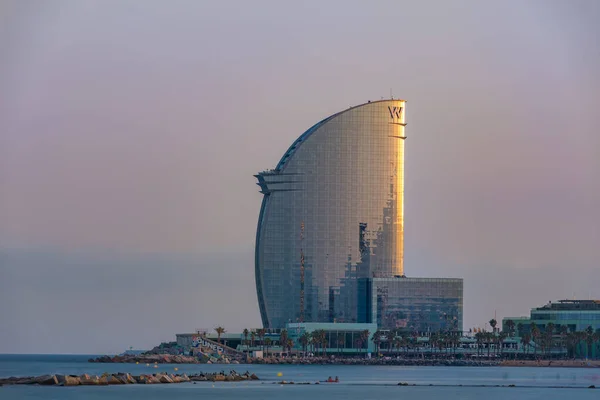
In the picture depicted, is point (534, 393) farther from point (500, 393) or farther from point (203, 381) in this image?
point (203, 381)

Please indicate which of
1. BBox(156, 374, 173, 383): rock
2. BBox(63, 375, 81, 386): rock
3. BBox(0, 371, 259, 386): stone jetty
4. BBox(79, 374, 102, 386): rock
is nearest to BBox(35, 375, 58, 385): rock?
BBox(0, 371, 259, 386): stone jetty

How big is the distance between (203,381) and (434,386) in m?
32.7

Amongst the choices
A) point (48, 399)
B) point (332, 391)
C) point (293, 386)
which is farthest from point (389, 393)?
point (48, 399)

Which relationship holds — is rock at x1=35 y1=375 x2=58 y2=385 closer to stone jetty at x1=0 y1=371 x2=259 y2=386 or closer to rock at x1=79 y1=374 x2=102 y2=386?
stone jetty at x1=0 y1=371 x2=259 y2=386

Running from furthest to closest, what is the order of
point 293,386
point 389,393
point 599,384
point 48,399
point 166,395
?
1. point 599,384
2. point 293,386
3. point 389,393
4. point 166,395
5. point 48,399

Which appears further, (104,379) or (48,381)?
(104,379)

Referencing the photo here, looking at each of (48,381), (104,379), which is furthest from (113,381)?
(48,381)

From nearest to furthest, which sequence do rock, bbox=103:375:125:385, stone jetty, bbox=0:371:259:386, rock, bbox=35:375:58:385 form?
rock, bbox=35:375:58:385
stone jetty, bbox=0:371:259:386
rock, bbox=103:375:125:385

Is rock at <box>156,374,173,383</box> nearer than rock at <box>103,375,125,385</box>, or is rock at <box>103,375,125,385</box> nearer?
rock at <box>103,375,125,385</box>

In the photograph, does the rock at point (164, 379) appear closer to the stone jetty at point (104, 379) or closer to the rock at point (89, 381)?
the stone jetty at point (104, 379)

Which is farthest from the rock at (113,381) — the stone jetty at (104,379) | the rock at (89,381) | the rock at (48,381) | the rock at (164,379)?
the rock at (48,381)

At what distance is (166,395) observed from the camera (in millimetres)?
156375

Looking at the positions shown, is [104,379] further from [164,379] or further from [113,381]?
[164,379]

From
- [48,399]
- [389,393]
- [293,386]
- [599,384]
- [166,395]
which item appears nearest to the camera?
[48,399]
